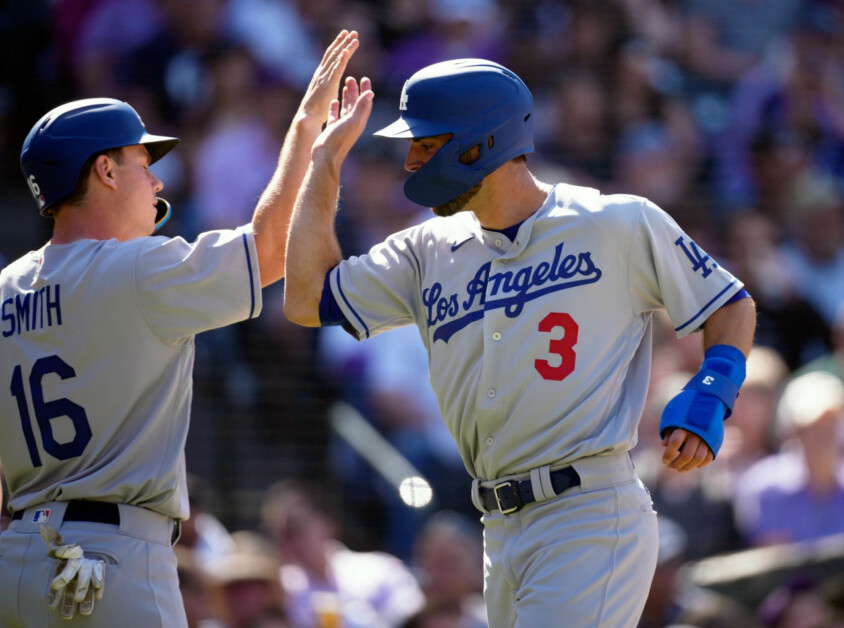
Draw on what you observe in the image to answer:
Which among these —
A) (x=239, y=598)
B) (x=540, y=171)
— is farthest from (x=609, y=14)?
(x=239, y=598)

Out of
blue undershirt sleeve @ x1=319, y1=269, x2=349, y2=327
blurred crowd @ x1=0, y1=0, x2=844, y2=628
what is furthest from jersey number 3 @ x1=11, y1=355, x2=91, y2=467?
blurred crowd @ x1=0, y1=0, x2=844, y2=628

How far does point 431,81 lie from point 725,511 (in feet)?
13.8

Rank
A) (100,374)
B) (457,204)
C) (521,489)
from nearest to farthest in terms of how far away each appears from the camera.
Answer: (521,489) → (100,374) → (457,204)

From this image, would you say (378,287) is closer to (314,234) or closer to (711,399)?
(314,234)

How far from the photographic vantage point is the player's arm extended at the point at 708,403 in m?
3.06

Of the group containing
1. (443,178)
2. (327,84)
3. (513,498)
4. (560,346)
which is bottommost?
(513,498)

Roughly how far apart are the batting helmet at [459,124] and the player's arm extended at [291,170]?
397 millimetres

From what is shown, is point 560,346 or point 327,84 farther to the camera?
point 327,84

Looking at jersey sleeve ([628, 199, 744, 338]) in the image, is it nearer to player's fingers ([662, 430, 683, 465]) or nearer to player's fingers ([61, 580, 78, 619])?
player's fingers ([662, 430, 683, 465])

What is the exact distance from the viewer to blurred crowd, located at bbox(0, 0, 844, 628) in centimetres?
616

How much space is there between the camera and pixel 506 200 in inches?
135

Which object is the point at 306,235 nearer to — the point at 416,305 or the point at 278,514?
the point at 416,305

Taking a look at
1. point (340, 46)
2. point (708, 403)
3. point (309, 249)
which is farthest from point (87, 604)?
point (340, 46)

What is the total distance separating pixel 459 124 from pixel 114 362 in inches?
46.6
